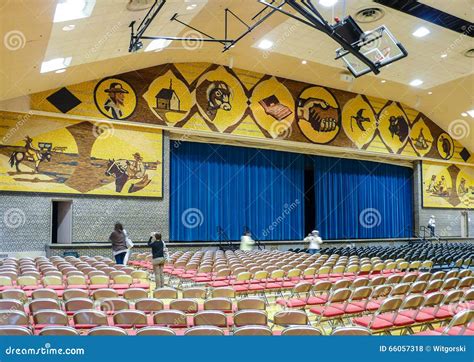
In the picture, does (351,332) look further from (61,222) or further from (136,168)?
(61,222)

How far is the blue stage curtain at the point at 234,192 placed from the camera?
21141 millimetres

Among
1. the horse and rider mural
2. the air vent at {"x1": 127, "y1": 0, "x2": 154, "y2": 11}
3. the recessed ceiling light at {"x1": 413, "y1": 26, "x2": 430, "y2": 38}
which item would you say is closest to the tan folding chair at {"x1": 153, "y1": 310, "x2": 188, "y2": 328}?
the air vent at {"x1": 127, "y1": 0, "x2": 154, "y2": 11}

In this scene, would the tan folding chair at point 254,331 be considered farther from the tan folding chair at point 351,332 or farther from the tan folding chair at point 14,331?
the tan folding chair at point 14,331

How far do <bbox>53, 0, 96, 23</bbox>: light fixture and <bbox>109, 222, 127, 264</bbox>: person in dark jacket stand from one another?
5478mm

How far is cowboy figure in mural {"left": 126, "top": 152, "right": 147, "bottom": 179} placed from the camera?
1803 centimetres

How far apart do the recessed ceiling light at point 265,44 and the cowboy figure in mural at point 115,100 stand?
229 inches

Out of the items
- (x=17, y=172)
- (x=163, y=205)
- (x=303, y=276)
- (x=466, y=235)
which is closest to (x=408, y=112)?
(x=466, y=235)

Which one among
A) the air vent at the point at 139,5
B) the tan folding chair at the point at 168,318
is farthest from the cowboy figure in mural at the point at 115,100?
the tan folding chair at the point at 168,318

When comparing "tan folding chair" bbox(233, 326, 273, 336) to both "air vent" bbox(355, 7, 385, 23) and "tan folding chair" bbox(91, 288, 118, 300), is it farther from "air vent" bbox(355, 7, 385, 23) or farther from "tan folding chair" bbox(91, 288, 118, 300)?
"air vent" bbox(355, 7, 385, 23)

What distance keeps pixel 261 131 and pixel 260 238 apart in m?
5.65

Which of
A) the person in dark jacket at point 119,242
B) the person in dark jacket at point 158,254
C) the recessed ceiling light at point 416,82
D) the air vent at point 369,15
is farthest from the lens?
the recessed ceiling light at point 416,82

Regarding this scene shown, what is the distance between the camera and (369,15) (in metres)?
14.9

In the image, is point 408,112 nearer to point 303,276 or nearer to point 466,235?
point 466,235

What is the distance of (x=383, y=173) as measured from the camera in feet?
91.2
